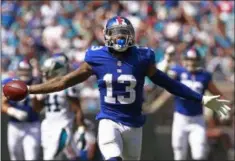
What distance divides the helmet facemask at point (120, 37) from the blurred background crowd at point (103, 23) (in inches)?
249

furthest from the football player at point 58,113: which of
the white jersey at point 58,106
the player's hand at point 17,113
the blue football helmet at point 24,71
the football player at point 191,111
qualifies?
the football player at point 191,111

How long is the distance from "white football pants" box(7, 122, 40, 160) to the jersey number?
259cm

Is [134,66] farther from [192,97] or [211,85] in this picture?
[211,85]

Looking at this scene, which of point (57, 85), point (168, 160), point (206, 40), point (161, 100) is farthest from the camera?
point (206, 40)

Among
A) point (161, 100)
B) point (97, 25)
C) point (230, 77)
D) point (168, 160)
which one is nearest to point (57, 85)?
point (168, 160)

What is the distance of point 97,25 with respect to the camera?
12672 mm

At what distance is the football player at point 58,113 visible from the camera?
23.9 ft

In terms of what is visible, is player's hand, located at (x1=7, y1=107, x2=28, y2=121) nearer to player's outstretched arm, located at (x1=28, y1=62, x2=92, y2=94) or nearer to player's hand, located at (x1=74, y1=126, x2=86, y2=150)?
player's hand, located at (x1=74, y1=126, x2=86, y2=150)

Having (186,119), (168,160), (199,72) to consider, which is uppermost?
(199,72)

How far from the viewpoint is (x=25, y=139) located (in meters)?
7.68

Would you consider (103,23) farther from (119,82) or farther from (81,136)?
(119,82)

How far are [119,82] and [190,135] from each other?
311cm

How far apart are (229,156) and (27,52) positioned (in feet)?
14.9

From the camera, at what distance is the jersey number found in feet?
17.0
